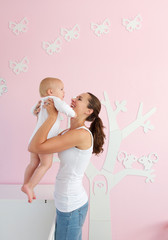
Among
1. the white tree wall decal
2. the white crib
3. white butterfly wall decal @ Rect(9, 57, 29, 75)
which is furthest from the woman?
white butterfly wall decal @ Rect(9, 57, 29, 75)

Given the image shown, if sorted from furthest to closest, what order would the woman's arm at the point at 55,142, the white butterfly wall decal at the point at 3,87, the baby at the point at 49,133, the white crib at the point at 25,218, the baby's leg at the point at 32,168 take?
the white butterfly wall decal at the point at 3,87 → the white crib at the point at 25,218 → the baby's leg at the point at 32,168 → the baby at the point at 49,133 → the woman's arm at the point at 55,142

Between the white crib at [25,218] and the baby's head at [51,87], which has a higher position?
the baby's head at [51,87]

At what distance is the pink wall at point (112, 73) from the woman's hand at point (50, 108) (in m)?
A: 0.69

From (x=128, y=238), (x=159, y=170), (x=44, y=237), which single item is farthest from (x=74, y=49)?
(x=128, y=238)

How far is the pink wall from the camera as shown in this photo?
195 centimetres

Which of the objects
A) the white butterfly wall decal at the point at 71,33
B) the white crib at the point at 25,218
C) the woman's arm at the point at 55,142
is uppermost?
the white butterfly wall decal at the point at 71,33

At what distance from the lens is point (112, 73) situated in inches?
77.8

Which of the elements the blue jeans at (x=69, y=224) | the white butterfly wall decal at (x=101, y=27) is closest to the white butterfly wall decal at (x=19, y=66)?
the white butterfly wall decal at (x=101, y=27)

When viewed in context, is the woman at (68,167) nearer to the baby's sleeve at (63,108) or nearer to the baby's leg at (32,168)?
the baby's sleeve at (63,108)

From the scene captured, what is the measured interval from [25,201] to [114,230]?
811 millimetres

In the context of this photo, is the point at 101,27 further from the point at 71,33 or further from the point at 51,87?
the point at 51,87

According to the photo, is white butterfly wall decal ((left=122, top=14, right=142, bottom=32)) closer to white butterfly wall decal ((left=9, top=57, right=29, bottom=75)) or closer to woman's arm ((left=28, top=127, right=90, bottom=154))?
white butterfly wall decal ((left=9, top=57, right=29, bottom=75))

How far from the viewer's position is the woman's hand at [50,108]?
124cm

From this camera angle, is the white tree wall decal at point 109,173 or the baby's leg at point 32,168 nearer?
the baby's leg at point 32,168
